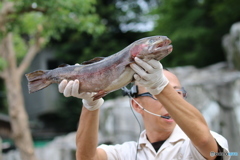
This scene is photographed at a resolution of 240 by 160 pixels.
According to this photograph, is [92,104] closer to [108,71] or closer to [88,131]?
[88,131]

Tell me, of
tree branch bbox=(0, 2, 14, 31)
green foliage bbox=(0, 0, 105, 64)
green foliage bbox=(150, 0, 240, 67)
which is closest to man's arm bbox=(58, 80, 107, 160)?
green foliage bbox=(0, 0, 105, 64)

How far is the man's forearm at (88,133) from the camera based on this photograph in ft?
7.14

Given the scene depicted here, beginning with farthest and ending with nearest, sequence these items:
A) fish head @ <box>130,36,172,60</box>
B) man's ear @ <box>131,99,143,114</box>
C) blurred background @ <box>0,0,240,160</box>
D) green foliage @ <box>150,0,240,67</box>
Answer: green foliage @ <box>150,0,240,67</box> → blurred background @ <box>0,0,240,160</box> → man's ear @ <box>131,99,143,114</box> → fish head @ <box>130,36,172,60</box>

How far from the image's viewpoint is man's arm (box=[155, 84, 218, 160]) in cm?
181

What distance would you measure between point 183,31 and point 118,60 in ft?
33.6

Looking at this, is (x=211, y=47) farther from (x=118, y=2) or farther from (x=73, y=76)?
(x=73, y=76)

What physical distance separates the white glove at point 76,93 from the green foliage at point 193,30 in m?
9.66

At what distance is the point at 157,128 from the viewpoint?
89.0 inches

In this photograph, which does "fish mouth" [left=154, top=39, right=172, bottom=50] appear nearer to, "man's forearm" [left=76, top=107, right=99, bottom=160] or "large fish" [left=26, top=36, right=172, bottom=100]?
"large fish" [left=26, top=36, right=172, bottom=100]

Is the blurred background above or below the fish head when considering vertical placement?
below

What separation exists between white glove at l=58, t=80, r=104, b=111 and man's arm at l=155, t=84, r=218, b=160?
17.9 inches

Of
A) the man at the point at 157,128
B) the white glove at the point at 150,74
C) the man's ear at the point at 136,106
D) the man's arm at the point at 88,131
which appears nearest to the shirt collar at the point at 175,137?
the man at the point at 157,128

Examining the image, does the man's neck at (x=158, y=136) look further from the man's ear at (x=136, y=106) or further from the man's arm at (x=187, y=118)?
the man's arm at (x=187, y=118)

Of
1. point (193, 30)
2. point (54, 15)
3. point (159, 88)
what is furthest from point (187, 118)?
point (193, 30)
